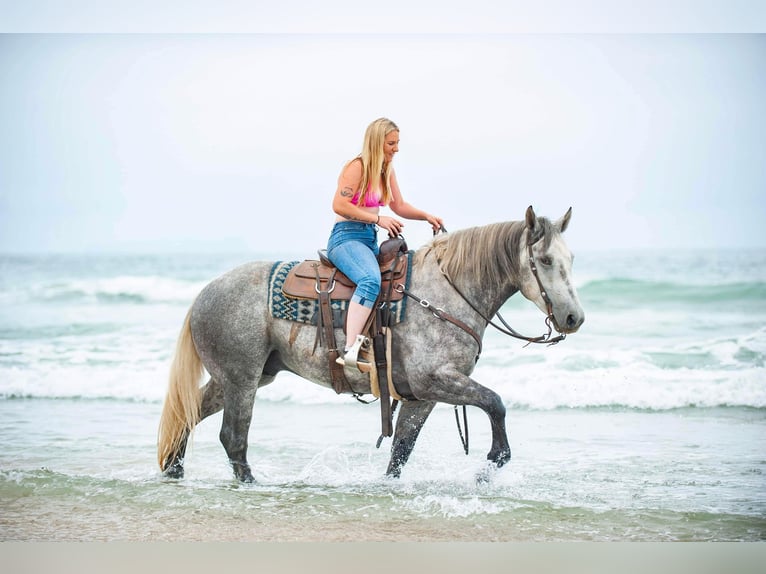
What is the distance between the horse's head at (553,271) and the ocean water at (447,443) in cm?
91

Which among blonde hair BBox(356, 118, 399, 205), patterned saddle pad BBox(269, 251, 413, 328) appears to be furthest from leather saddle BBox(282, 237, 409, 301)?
blonde hair BBox(356, 118, 399, 205)

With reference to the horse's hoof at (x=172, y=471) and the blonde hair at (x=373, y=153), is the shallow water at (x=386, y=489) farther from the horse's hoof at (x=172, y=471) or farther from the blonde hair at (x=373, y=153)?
the blonde hair at (x=373, y=153)

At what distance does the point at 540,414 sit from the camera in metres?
7.29

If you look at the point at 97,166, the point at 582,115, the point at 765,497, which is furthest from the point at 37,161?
the point at 765,497

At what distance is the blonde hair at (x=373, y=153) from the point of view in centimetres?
398

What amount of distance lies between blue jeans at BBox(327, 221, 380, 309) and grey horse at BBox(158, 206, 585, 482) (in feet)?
0.78

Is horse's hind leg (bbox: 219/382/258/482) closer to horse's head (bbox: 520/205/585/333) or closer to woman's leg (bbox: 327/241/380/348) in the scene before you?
woman's leg (bbox: 327/241/380/348)

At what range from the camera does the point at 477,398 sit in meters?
3.83

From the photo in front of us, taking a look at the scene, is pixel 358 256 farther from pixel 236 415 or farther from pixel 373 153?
pixel 236 415

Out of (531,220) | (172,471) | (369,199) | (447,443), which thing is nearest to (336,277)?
(369,199)

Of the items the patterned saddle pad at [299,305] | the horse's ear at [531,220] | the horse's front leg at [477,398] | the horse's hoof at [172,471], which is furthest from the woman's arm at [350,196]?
the horse's hoof at [172,471]

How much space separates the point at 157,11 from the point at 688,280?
11.3m

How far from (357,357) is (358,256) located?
18.8 inches

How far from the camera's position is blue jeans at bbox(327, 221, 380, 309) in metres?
3.89
